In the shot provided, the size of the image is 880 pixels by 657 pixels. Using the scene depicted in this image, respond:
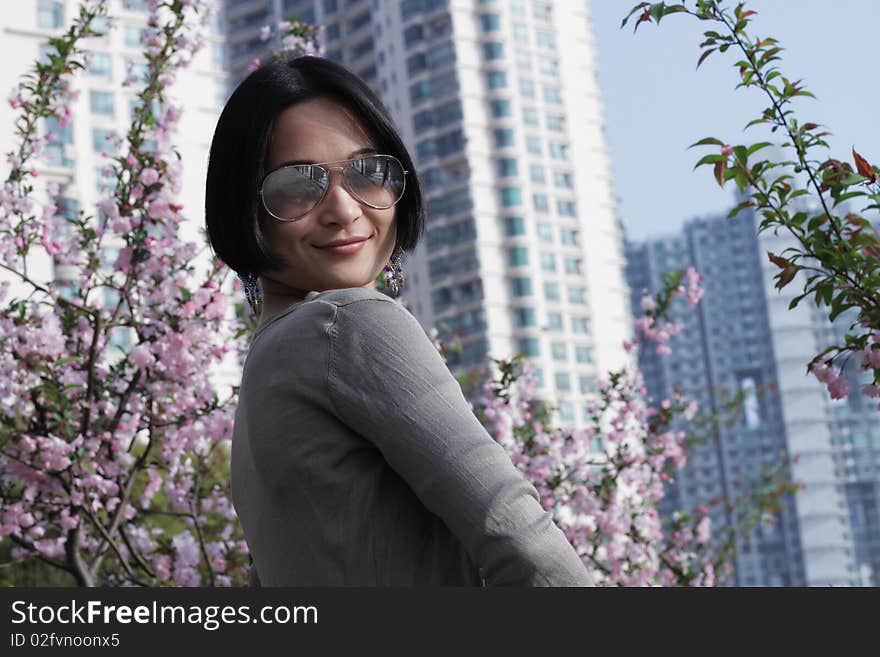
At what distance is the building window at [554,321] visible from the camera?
52.6m

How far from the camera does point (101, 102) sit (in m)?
43.9

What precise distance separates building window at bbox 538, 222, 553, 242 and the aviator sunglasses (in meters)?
52.3

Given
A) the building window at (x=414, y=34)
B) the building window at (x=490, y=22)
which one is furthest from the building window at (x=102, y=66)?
the building window at (x=490, y=22)

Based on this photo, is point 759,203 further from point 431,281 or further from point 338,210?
point 431,281

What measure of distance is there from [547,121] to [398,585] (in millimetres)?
55493

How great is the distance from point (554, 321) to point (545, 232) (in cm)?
389

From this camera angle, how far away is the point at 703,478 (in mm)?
86812

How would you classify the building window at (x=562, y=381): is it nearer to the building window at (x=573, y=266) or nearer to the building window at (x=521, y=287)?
the building window at (x=521, y=287)

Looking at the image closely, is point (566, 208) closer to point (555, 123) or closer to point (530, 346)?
point (555, 123)

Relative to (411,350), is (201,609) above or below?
below

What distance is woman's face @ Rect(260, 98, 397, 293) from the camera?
4.97ft

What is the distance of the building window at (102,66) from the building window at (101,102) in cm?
68

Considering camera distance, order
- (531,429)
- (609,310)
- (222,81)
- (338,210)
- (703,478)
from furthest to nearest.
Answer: (703,478)
(609,310)
(222,81)
(531,429)
(338,210)

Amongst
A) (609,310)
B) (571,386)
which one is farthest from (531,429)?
(609,310)
